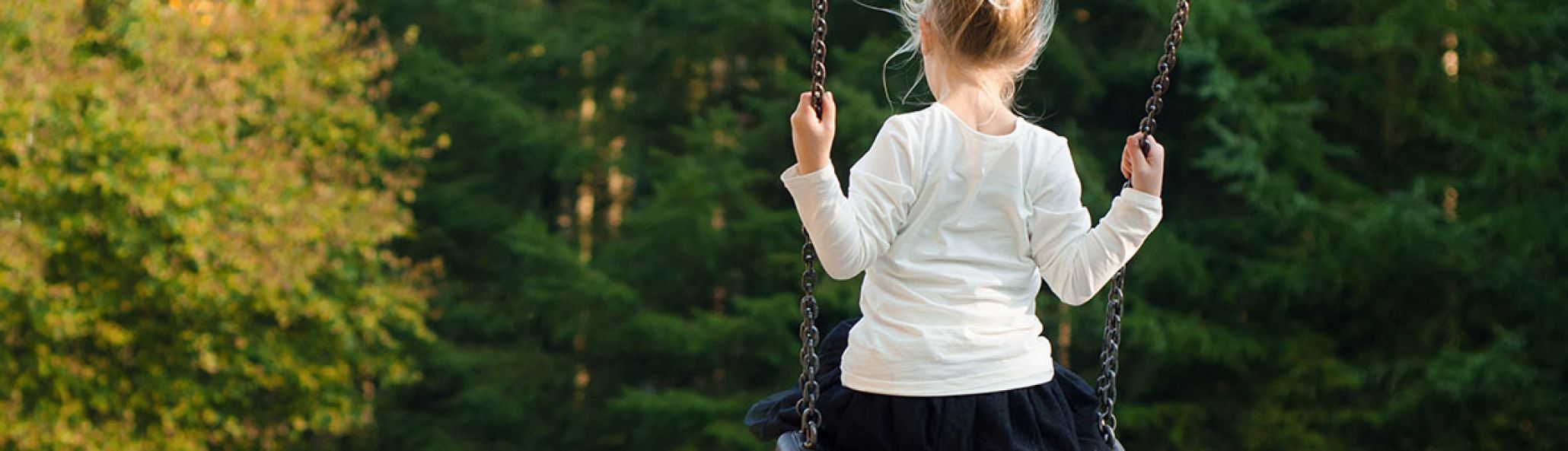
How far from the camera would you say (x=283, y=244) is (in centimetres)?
799

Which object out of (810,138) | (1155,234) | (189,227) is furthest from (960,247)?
(189,227)

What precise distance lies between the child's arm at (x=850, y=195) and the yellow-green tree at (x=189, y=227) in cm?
596

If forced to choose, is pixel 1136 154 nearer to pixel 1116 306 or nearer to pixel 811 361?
pixel 1116 306

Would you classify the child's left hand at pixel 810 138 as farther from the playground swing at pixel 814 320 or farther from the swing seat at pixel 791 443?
the swing seat at pixel 791 443

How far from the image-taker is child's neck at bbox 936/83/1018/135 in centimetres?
206

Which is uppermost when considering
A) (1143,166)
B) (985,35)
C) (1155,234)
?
(985,35)

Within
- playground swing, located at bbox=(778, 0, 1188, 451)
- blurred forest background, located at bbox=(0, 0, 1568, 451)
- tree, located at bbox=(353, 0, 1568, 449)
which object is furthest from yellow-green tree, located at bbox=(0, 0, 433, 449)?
playground swing, located at bbox=(778, 0, 1188, 451)

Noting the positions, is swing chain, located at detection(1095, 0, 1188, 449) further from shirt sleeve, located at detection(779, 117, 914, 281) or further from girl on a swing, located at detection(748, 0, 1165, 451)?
shirt sleeve, located at detection(779, 117, 914, 281)

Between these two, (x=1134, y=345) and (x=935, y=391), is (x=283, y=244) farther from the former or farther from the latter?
(x=935, y=391)

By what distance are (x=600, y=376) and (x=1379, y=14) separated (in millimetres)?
4194

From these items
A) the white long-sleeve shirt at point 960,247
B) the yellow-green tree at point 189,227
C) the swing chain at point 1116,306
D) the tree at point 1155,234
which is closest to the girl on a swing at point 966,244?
the white long-sleeve shirt at point 960,247

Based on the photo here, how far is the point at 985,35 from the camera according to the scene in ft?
6.66

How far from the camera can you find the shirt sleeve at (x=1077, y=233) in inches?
79.7

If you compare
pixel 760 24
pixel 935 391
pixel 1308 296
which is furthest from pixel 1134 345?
pixel 935 391
